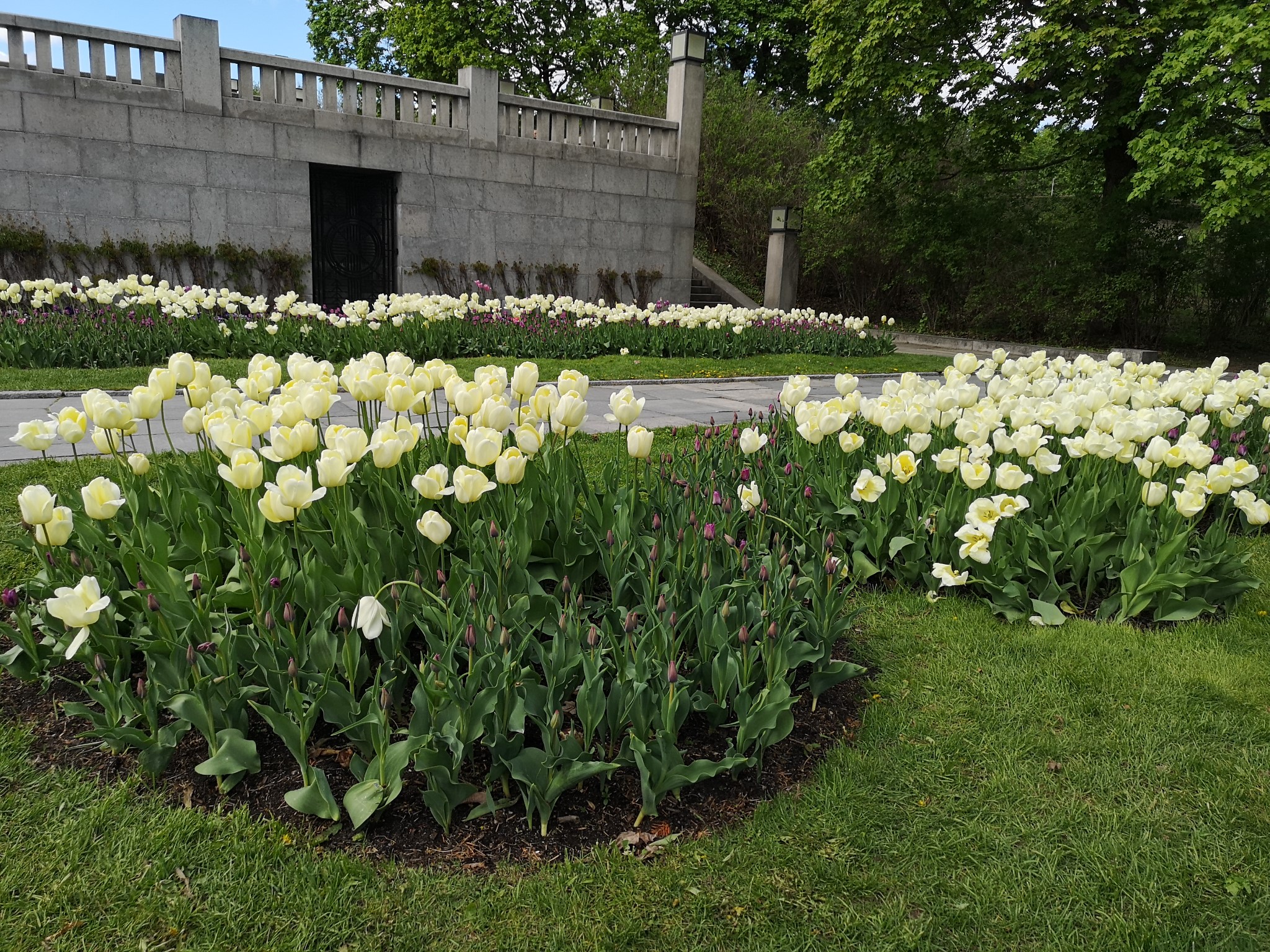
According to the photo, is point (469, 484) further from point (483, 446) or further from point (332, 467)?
point (332, 467)

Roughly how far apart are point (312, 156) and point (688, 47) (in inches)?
325

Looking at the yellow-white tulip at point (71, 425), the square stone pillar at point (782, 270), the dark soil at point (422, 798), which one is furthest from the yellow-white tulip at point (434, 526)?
the square stone pillar at point (782, 270)

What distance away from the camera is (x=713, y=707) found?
263cm

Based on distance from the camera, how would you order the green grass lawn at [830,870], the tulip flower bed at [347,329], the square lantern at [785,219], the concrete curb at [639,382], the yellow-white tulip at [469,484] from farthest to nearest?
the square lantern at [785,219] → the tulip flower bed at [347,329] → the concrete curb at [639,382] → the yellow-white tulip at [469,484] → the green grass lawn at [830,870]

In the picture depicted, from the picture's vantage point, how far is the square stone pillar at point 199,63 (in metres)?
13.4

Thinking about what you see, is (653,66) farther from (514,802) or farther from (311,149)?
(514,802)

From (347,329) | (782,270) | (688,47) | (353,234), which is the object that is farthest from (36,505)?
(782,270)

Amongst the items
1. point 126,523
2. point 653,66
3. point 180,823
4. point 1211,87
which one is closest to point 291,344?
point 126,523

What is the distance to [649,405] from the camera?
8.25 m

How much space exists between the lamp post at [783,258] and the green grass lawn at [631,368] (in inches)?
227

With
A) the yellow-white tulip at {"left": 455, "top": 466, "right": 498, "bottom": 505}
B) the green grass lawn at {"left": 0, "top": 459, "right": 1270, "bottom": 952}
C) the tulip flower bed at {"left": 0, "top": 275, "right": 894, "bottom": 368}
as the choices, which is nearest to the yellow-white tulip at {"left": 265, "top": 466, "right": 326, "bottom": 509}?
the yellow-white tulip at {"left": 455, "top": 466, "right": 498, "bottom": 505}

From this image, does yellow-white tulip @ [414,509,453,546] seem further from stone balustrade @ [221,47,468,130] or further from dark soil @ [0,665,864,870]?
stone balustrade @ [221,47,468,130]

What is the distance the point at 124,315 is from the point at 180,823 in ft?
29.2

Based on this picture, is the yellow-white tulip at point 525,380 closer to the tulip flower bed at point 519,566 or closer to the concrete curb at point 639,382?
the tulip flower bed at point 519,566
